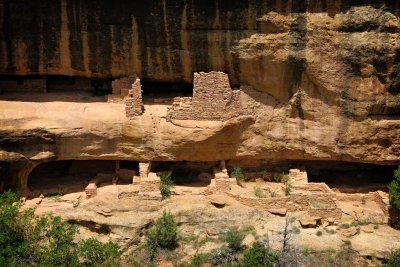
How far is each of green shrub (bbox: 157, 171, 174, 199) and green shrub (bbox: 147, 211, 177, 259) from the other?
32.2 inches

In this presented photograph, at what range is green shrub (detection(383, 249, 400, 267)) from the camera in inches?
351

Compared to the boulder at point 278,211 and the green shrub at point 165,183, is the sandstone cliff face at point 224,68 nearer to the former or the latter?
the green shrub at point 165,183

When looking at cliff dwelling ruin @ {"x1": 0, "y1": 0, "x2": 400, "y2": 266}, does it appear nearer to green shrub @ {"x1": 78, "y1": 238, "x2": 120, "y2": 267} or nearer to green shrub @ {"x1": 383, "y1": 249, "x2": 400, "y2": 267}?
green shrub @ {"x1": 383, "y1": 249, "x2": 400, "y2": 267}

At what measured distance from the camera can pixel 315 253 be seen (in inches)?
373

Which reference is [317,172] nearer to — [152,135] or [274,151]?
[274,151]

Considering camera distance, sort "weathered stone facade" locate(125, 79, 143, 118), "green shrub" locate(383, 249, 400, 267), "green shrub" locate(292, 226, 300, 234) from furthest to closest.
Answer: "weathered stone facade" locate(125, 79, 143, 118)
"green shrub" locate(292, 226, 300, 234)
"green shrub" locate(383, 249, 400, 267)

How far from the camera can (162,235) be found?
9602mm

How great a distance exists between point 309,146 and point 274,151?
2.30 feet

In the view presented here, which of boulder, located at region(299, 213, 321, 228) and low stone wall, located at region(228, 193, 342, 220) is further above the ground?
low stone wall, located at region(228, 193, 342, 220)

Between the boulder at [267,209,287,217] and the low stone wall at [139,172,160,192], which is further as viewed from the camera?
the low stone wall at [139,172,160,192]

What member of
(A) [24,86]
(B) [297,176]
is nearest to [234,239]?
(B) [297,176]

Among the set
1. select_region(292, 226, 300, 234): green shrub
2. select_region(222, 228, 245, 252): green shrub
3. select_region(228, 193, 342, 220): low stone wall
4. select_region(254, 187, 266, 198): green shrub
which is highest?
select_region(254, 187, 266, 198): green shrub

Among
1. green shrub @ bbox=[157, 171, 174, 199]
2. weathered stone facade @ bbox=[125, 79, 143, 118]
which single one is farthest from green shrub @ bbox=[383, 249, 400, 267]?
weathered stone facade @ bbox=[125, 79, 143, 118]

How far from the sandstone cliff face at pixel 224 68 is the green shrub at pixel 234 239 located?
1789mm
